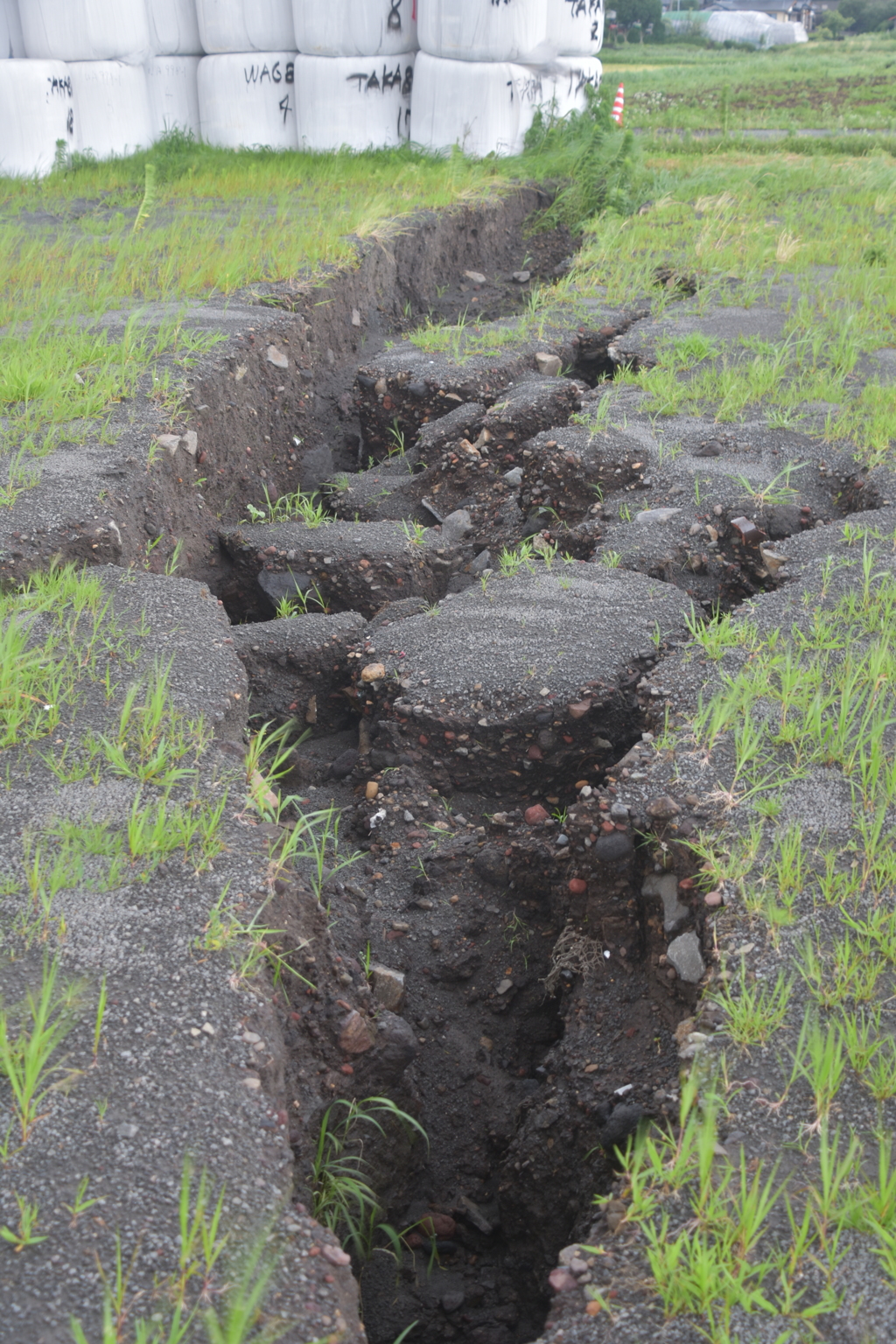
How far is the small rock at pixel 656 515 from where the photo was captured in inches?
123

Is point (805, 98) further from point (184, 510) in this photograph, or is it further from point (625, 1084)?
point (625, 1084)

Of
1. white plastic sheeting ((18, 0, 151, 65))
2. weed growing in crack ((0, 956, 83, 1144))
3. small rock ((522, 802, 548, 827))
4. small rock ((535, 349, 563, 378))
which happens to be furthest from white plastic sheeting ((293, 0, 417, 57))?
weed growing in crack ((0, 956, 83, 1144))

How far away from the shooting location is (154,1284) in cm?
110

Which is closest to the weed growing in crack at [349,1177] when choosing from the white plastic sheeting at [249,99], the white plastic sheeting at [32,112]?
the white plastic sheeting at [32,112]

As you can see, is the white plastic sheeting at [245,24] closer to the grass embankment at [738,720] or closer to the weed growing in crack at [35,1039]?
the grass embankment at [738,720]

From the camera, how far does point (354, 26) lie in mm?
8164

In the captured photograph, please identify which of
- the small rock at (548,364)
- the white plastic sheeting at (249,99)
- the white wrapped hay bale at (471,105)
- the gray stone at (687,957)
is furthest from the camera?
Result: the white plastic sheeting at (249,99)

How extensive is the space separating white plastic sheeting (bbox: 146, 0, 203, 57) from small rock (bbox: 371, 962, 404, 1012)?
904 cm

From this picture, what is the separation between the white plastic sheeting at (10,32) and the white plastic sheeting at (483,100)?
3.04 metres

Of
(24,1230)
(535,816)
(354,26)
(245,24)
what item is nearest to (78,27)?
(245,24)

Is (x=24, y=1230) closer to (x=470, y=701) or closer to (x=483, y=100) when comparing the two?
(x=470, y=701)

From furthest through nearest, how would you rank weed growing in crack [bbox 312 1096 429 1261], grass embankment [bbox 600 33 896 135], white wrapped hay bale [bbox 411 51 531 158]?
grass embankment [bbox 600 33 896 135], white wrapped hay bale [bbox 411 51 531 158], weed growing in crack [bbox 312 1096 429 1261]

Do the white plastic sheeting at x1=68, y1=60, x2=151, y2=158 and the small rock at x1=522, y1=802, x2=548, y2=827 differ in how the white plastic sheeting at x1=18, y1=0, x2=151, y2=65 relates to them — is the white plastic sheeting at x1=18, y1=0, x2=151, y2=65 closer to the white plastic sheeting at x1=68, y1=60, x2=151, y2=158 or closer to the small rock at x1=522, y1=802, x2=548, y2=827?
the white plastic sheeting at x1=68, y1=60, x2=151, y2=158

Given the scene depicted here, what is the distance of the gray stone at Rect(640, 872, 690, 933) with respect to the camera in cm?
180
